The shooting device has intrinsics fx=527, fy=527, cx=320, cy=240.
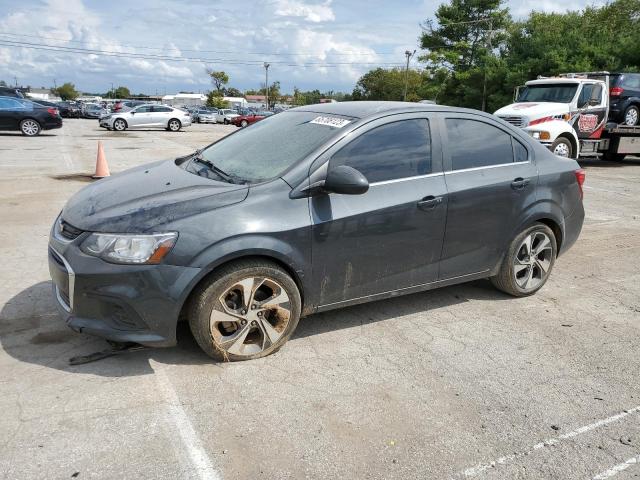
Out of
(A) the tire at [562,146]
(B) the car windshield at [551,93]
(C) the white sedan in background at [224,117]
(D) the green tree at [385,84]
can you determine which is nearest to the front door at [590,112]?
(B) the car windshield at [551,93]

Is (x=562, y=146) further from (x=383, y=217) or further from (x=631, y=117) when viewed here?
(x=383, y=217)

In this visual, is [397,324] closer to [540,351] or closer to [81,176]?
[540,351]

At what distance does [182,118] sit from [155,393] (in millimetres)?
28311

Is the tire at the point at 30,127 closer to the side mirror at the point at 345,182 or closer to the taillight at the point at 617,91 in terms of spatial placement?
the taillight at the point at 617,91

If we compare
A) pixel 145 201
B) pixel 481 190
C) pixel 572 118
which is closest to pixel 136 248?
pixel 145 201

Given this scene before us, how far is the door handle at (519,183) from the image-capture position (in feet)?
14.4

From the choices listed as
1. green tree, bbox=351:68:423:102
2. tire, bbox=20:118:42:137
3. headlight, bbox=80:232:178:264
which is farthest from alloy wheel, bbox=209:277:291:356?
green tree, bbox=351:68:423:102

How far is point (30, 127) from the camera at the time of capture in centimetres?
2075

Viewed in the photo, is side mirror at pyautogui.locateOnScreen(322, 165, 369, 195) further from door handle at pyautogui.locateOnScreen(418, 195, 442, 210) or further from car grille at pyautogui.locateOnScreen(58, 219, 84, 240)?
car grille at pyautogui.locateOnScreen(58, 219, 84, 240)

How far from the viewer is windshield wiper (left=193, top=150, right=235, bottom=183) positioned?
Answer: 12.1ft

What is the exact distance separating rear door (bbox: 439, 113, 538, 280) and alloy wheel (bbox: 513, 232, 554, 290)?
0.89 ft

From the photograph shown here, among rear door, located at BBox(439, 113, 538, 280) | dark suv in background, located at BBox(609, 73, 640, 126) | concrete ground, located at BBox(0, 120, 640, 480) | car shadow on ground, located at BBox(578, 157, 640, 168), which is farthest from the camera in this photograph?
car shadow on ground, located at BBox(578, 157, 640, 168)

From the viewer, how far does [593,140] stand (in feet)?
50.2

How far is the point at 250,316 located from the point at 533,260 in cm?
273
